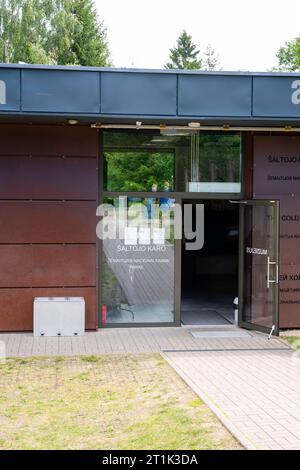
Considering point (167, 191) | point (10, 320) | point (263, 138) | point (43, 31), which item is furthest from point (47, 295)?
point (43, 31)

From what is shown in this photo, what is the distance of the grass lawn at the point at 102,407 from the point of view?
19.6 feet

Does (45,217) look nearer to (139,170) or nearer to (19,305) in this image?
(19,305)

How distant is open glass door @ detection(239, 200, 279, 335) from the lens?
1073cm

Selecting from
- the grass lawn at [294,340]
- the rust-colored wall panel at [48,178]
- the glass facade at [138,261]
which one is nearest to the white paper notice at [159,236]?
the glass facade at [138,261]

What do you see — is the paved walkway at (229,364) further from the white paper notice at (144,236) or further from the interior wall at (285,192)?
the white paper notice at (144,236)

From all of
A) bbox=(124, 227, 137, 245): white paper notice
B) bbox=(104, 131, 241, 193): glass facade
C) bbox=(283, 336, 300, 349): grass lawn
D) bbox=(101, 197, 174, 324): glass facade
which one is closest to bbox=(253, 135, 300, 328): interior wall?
bbox=(104, 131, 241, 193): glass facade

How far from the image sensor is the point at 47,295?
36.2ft

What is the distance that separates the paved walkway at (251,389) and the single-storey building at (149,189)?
1.57m

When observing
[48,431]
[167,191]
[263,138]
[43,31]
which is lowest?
[48,431]

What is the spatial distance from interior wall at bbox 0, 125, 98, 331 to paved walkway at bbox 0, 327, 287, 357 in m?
0.46

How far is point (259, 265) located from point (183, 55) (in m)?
61.6

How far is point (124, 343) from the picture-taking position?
10.4 metres
